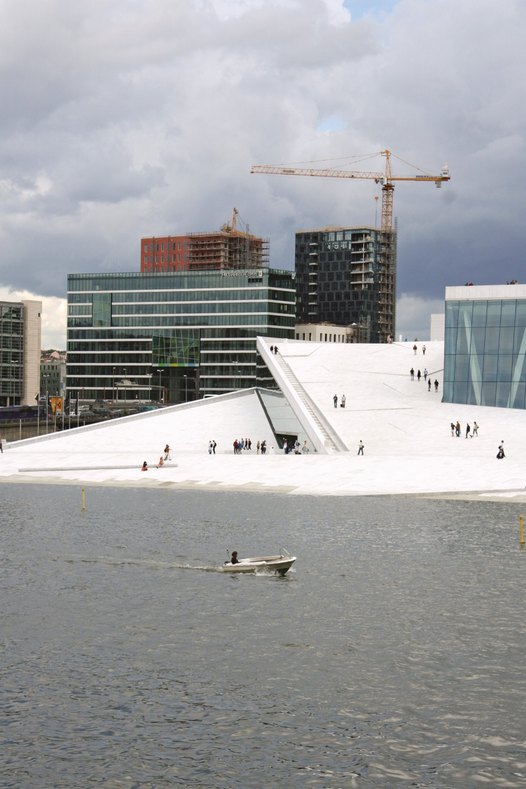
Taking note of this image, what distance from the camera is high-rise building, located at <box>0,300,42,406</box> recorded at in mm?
180125

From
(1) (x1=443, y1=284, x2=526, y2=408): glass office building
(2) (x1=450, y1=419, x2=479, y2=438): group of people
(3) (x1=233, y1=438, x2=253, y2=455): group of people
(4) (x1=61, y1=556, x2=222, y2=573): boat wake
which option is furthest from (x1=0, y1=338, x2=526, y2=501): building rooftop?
(4) (x1=61, y1=556, x2=222, y2=573): boat wake

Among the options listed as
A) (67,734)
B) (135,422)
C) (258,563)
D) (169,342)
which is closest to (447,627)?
(258,563)

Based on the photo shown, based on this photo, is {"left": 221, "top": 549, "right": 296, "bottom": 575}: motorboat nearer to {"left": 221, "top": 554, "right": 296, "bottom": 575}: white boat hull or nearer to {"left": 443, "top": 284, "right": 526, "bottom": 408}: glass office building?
{"left": 221, "top": 554, "right": 296, "bottom": 575}: white boat hull

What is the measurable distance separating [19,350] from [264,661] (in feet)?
536

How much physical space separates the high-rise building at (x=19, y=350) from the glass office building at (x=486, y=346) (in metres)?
115

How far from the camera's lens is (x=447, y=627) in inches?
1134

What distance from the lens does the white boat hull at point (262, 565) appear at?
119 ft

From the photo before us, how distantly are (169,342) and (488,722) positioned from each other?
15039 cm

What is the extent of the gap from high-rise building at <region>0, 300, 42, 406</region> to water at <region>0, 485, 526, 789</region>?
458ft

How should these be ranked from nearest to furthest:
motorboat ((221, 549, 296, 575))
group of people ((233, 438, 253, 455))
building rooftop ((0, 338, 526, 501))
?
motorboat ((221, 549, 296, 575)) < building rooftop ((0, 338, 526, 501)) < group of people ((233, 438, 253, 455))

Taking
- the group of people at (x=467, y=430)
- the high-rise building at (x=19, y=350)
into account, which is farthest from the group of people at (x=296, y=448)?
the high-rise building at (x=19, y=350)

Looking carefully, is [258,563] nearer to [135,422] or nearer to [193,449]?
[193,449]

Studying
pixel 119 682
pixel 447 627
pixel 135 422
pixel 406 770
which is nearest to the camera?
pixel 406 770

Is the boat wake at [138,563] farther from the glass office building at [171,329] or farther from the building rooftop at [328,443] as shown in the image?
the glass office building at [171,329]
